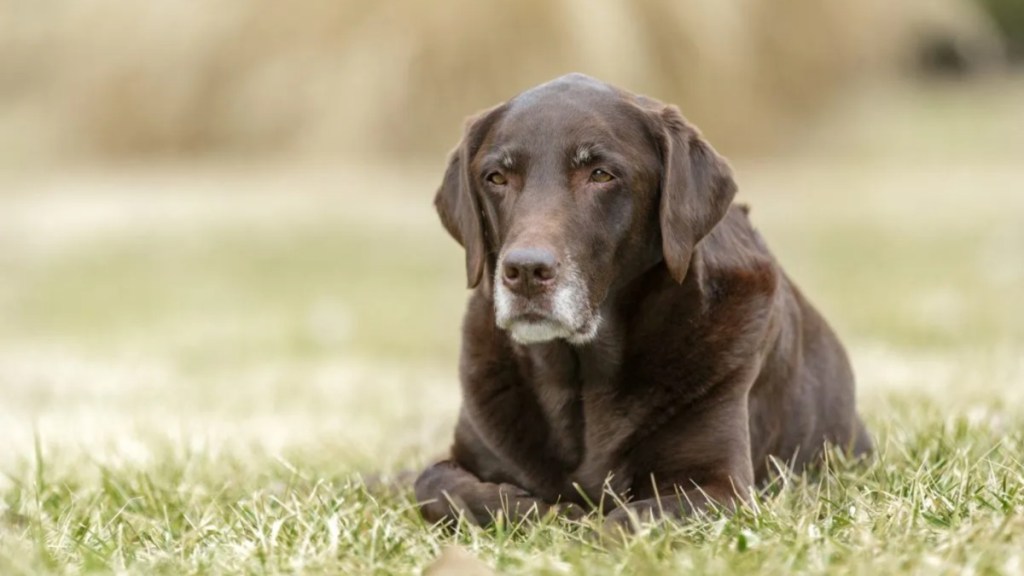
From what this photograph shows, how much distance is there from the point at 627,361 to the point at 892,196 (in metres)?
14.0

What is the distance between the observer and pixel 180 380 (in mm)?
8375

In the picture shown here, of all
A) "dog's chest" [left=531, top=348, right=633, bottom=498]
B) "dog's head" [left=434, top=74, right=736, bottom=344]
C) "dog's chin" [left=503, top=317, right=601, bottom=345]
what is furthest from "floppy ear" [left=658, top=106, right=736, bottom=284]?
"dog's chest" [left=531, top=348, right=633, bottom=498]

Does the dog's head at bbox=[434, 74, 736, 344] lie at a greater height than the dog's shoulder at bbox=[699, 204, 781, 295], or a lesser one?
greater

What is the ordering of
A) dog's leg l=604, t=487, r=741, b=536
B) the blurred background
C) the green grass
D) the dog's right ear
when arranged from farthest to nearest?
the blurred background → the dog's right ear → dog's leg l=604, t=487, r=741, b=536 → the green grass

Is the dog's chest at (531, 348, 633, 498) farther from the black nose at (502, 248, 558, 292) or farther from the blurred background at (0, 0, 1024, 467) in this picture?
the blurred background at (0, 0, 1024, 467)

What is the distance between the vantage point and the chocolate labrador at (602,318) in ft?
11.5

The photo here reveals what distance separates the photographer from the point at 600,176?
3590 mm

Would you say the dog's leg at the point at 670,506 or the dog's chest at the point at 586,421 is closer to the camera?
the dog's leg at the point at 670,506

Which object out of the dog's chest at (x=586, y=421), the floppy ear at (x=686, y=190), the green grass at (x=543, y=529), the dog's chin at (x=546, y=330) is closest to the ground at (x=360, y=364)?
the green grass at (x=543, y=529)

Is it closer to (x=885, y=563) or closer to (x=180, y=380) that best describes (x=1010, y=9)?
(x=180, y=380)

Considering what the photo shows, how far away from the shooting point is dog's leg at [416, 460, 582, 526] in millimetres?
3521

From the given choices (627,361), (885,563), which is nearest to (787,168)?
(627,361)

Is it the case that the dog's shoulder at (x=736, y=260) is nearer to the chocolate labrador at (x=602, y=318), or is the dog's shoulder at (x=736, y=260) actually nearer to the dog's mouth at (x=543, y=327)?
the chocolate labrador at (x=602, y=318)

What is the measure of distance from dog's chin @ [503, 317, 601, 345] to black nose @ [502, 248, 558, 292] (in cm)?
12
